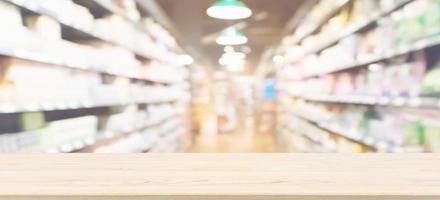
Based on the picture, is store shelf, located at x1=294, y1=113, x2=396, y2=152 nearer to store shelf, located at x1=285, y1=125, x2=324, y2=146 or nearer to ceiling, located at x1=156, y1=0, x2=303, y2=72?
store shelf, located at x1=285, y1=125, x2=324, y2=146

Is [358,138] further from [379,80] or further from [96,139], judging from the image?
[96,139]

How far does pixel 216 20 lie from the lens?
11148 mm

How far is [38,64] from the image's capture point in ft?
8.19

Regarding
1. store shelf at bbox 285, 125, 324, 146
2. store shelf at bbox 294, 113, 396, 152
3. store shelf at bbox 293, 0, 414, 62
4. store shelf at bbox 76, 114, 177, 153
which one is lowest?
store shelf at bbox 285, 125, 324, 146

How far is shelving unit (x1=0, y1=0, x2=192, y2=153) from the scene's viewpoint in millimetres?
2225

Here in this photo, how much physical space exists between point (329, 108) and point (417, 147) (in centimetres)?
239

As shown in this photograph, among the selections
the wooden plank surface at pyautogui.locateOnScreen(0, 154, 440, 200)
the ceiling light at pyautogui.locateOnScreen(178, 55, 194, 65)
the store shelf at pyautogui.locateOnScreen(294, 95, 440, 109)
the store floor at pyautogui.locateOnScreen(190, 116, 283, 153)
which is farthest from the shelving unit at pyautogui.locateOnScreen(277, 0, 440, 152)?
the ceiling light at pyautogui.locateOnScreen(178, 55, 194, 65)

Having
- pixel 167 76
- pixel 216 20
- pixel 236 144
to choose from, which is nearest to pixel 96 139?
pixel 167 76

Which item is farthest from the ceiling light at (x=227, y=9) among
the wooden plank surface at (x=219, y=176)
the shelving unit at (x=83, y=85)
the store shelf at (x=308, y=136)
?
the wooden plank surface at (x=219, y=176)

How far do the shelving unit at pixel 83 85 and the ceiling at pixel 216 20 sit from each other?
2721 millimetres

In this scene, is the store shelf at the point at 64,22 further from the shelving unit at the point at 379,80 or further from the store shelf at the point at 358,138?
the store shelf at the point at 358,138

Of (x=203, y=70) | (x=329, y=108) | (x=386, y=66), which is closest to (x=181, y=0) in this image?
(x=203, y=70)

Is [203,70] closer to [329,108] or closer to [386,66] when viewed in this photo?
[329,108]

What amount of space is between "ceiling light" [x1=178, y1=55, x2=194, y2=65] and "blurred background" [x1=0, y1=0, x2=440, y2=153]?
0.42 m
